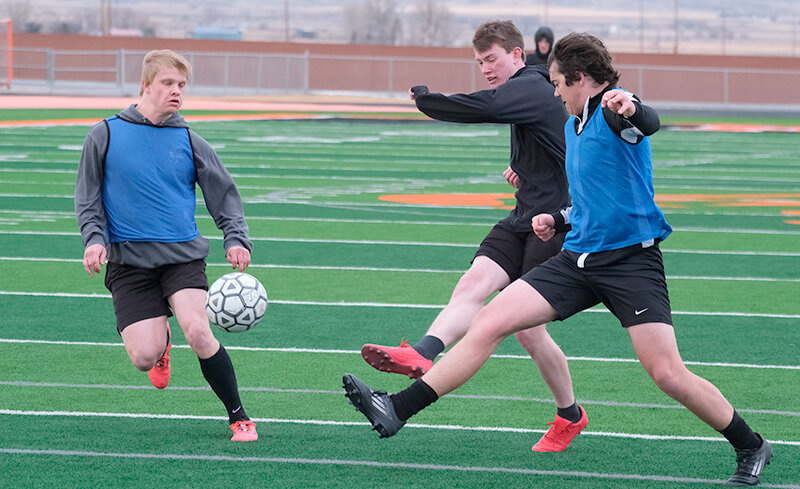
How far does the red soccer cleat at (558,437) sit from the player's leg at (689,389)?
0.83m

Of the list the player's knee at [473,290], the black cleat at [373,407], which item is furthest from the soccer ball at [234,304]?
the black cleat at [373,407]

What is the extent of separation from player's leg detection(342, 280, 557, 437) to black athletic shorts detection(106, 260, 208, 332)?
43.1 inches

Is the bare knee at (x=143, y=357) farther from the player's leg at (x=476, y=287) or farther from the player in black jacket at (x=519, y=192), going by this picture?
the player in black jacket at (x=519, y=192)

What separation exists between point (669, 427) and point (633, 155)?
1762 millimetres

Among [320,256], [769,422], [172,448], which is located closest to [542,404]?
[769,422]

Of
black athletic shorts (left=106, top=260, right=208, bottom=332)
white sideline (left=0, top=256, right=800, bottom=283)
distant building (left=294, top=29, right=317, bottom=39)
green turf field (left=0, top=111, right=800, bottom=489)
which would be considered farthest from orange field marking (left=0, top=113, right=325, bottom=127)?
distant building (left=294, top=29, right=317, bottom=39)

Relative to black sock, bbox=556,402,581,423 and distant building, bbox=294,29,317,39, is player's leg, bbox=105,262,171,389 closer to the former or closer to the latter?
black sock, bbox=556,402,581,423

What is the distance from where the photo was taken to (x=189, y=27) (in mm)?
130625

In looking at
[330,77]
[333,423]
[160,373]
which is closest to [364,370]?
[333,423]

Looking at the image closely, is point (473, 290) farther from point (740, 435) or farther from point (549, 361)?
point (740, 435)

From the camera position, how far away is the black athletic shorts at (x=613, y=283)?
5148 mm

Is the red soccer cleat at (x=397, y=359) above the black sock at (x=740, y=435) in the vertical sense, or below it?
above

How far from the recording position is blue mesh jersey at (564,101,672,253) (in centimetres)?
510

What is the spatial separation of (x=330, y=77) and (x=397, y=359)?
2299 inches
